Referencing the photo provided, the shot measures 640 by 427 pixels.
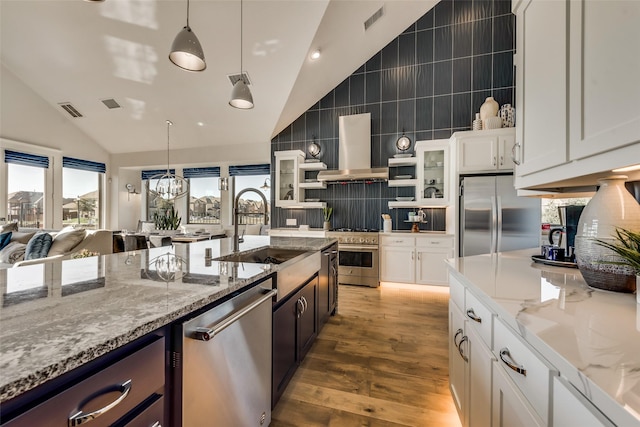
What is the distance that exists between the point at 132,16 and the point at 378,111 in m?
3.81

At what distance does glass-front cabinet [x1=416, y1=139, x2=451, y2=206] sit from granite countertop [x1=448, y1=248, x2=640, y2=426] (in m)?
3.08

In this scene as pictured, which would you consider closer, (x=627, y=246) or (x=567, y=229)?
(x=627, y=246)

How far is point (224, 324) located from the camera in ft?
2.97

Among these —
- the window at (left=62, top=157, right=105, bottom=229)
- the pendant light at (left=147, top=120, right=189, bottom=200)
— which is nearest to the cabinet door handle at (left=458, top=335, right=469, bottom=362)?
the pendant light at (left=147, top=120, right=189, bottom=200)

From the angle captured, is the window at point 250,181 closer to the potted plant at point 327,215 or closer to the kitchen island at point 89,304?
the potted plant at point 327,215

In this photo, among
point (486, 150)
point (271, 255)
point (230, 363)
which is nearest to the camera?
point (230, 363)

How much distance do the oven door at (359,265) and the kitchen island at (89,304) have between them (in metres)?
3.05

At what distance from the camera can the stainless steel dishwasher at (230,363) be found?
2.68ft

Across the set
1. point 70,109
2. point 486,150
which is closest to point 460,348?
point 486,150

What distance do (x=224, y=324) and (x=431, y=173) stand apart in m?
A: 4.05

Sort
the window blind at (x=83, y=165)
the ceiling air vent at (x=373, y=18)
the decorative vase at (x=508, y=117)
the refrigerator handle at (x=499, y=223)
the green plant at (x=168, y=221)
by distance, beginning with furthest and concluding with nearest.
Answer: the green plant at (x=168, y=221)
the window blind at (x=83, y=165)
the ceiling air vent at (x=373, y=18)
the decorative vase at (x=508, y=117)
the refrigerator handle at (x=499, y=223)

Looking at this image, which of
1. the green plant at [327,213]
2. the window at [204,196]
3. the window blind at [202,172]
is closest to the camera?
the green plant at [327,213]

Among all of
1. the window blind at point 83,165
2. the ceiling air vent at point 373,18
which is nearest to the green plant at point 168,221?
the window blind at point 83,165

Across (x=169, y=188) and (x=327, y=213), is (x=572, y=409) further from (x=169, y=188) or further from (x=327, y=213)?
(x=327, y=213)
